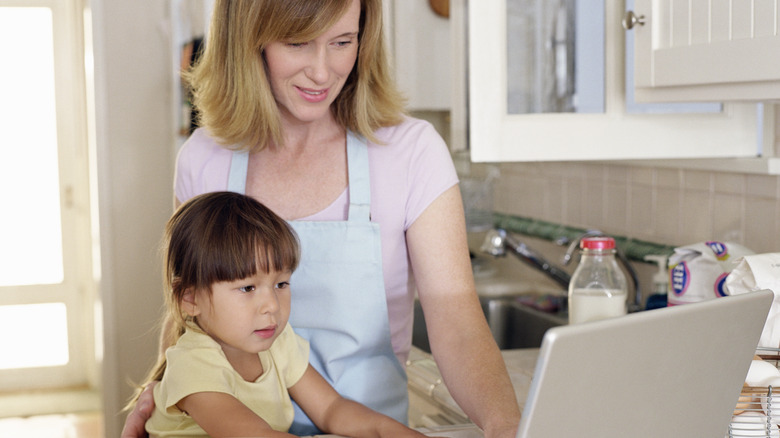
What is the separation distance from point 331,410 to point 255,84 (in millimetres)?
513

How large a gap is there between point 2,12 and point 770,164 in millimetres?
4597

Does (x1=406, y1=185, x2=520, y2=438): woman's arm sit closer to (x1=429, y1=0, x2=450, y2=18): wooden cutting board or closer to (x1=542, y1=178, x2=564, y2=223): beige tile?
(x1=542, y1=178, x2=564, y2=223): beige tile

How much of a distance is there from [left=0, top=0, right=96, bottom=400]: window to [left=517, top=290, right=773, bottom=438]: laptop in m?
4.67

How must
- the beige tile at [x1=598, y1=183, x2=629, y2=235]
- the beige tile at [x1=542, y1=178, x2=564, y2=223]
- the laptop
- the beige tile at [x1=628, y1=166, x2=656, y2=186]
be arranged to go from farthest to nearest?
1. the beige tile at [x1=542, y1=178, x2=564, y2=223]
2. the beige tile at [x1=598, y1=183, x2=629, y2=235]
3. the beige tile at [x1=628, y1=166, x2=656, y2=186]
4. the laptop

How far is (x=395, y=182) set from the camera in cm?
139

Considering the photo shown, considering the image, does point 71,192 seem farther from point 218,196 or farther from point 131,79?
point 218,196

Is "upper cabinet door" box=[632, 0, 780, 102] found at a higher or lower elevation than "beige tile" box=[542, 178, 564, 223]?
higher

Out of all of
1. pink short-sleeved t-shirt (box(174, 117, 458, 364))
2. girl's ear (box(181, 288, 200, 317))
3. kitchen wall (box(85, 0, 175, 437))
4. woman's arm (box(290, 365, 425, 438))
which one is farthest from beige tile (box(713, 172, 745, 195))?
kitchen wall (box(85, 0, 175, 437))

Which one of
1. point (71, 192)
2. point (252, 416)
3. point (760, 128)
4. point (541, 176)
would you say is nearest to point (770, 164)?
point (760, 128)

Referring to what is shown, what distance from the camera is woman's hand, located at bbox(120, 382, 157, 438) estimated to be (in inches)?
47.4

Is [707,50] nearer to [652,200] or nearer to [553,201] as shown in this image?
[652,200]

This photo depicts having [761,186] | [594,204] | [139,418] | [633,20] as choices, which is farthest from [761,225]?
[139,418]

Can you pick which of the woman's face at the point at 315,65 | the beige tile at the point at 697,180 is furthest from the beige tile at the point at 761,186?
the woman's face at the point at 315,65

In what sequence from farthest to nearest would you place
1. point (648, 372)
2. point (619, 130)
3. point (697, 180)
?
point (697, 180)
point (619, 130)
point (648, 372)
